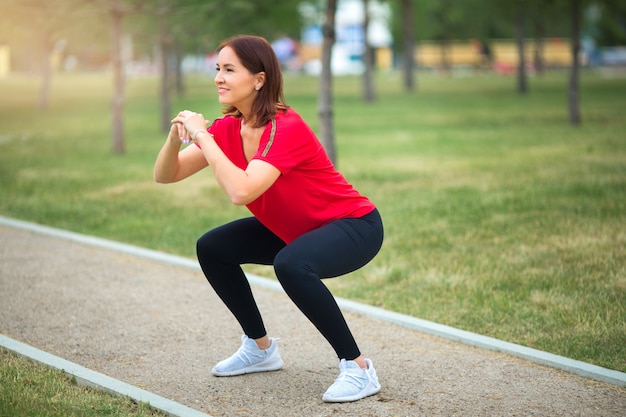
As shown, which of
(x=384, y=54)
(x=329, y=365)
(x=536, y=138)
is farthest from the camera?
(x=384, y=54)

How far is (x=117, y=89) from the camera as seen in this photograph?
51.9 feet

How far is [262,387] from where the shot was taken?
14.5 ft

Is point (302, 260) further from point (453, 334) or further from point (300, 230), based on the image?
point (453, 334)

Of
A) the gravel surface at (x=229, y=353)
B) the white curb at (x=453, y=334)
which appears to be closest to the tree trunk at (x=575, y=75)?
the white curb at (x=453, y=334)

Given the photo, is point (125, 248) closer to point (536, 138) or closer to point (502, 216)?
point (502, 216)

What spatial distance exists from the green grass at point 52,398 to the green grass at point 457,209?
2.38 meters

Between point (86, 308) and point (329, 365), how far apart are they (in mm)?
2061

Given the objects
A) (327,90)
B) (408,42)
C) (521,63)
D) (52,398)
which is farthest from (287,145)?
(408,42)

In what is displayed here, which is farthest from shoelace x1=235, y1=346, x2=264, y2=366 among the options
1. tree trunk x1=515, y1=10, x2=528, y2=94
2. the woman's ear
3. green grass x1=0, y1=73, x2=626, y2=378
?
tree trunk x1=515, y1=10, x2=528, y2=94

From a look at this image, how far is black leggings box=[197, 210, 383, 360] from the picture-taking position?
13.0ft

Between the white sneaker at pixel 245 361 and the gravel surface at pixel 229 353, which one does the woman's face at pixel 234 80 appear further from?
the gravel surface at pixel 229 353

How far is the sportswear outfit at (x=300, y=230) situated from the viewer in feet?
12.9

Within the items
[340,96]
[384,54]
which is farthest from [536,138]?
[384,54]

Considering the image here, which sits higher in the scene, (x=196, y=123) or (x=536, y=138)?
(x=196, y=123)
